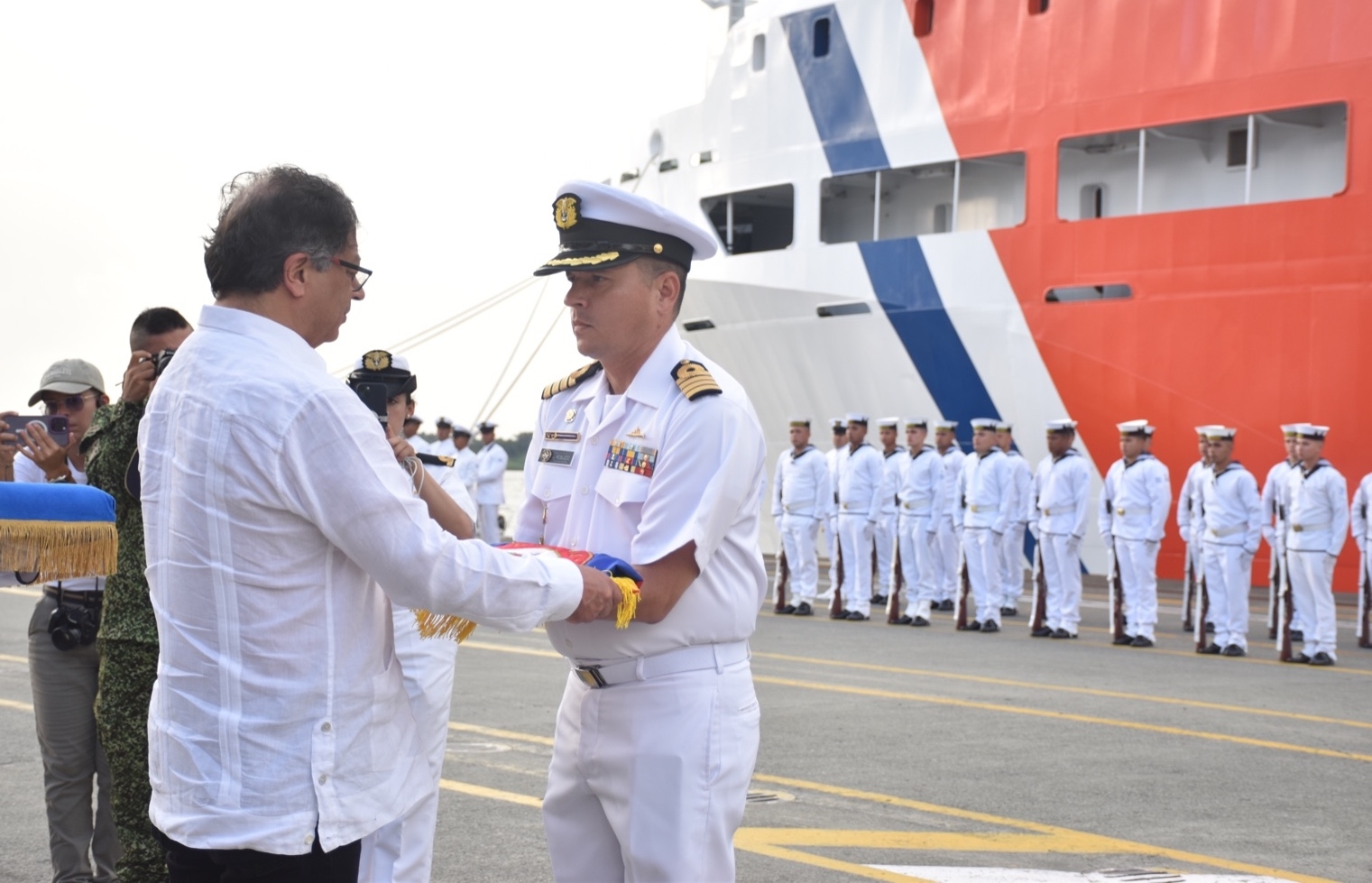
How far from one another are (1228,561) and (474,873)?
→ 9099mm

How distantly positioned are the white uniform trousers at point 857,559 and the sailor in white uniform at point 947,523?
0.74 meters

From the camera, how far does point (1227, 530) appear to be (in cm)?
1259

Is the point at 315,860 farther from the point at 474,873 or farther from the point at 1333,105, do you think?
the point at 1333,105

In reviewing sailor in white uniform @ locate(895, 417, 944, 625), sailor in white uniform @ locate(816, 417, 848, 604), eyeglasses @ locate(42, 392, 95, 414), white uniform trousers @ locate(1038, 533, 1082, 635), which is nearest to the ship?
sailor in white uniform @ locate(816, 417, 848, 604)

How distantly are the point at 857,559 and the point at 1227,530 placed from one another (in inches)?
151

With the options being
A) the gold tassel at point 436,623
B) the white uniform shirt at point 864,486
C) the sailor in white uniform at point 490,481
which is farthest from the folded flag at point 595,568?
the sailor in white uniform at point 490,481

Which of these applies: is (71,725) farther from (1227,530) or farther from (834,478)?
(834,478)

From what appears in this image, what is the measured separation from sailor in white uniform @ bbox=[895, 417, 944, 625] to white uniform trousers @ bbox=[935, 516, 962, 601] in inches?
3.7

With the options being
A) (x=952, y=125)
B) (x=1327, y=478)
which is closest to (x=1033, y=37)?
(x=952, y=125)

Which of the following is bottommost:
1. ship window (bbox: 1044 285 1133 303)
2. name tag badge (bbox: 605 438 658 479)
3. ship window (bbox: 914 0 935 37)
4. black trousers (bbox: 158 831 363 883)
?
black trousers (bbox: 158 831 363 883)

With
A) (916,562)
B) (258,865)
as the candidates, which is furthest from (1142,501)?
(258,865)

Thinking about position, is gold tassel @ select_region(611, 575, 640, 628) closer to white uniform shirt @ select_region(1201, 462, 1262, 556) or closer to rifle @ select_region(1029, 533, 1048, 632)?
white uniform shirt @ select_region(1201, 462, 1262, 556)

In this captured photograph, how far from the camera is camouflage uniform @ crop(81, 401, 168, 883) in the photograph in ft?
→ 12.0

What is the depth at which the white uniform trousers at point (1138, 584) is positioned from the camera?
12625mm
